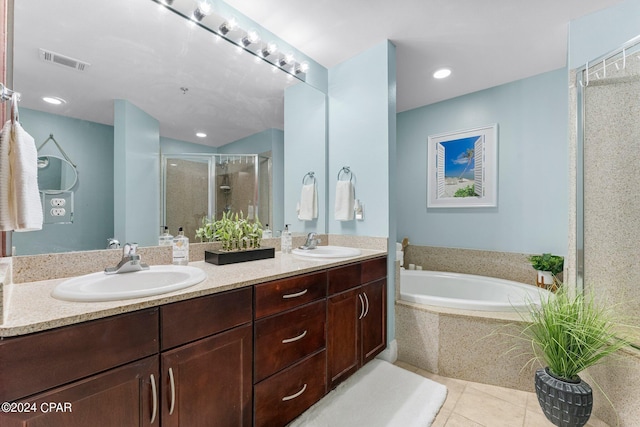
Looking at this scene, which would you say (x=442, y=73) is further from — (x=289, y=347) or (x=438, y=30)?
(x=289, y=347)

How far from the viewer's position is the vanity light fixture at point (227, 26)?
1646mm

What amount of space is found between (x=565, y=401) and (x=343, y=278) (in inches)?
46.7

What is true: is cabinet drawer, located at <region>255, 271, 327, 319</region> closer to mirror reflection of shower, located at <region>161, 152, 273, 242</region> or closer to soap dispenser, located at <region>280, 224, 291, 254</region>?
soap dispenser, located at <region>280, 224, 291, 254</region>

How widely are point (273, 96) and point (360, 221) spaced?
1.18 meters

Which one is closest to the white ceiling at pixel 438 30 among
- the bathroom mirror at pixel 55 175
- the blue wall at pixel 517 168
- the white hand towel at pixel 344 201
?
the blue wall at pixel 517 168

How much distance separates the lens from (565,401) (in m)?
1.27

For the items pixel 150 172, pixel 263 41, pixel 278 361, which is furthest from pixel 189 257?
pixel 263 41

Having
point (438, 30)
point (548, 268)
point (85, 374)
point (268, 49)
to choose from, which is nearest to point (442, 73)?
point (438, 30)

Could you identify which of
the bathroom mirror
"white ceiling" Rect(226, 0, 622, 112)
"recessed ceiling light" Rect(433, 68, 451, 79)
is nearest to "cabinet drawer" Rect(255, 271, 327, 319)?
the bathroom mirror

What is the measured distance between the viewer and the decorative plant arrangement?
157cm

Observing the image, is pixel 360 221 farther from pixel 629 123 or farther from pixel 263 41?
pixel 629 123

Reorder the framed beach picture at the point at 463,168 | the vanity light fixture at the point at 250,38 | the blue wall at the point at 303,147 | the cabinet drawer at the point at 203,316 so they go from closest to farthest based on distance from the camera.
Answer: the cabinet drawer at the point at 203,316
the vanity light fixture at the point at 250,38
the blue wall at the point at 303,147
the framed beach picture at the point at 463,168

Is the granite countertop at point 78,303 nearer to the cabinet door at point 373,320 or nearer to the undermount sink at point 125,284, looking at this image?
the undermount sink at point 125,284

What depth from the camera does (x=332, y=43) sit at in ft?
6.77
